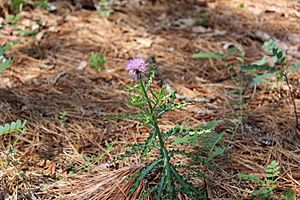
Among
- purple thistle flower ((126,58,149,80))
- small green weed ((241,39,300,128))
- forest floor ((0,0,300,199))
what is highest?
purple thistle flower ((126,58,149,80))

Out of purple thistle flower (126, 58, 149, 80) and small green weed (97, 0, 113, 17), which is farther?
small green weed (97, 0, 113, 17)

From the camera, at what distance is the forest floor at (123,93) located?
185cm

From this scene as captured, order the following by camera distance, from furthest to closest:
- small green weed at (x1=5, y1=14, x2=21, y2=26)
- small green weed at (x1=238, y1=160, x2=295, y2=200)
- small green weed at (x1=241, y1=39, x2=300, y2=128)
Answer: small green weed at (x1=5, y1=14, x2=21, y2=26) < small green weed at (x1=241, y1=39, x2=300, y2=128) < small green weed at (x1=238, y1=160, x2=295, y2=200)

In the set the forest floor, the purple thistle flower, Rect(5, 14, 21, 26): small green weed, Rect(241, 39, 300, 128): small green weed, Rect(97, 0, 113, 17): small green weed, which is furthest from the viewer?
Rect(97, 0, 113, 17): small green weed

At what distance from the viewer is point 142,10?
3736 mm

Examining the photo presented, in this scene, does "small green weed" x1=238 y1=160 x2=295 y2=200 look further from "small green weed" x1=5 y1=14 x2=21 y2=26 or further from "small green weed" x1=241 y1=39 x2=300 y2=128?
"small green weed" x1=5 y1=14 x2=21 y2=26

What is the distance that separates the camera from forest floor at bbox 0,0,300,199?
185 centimetres

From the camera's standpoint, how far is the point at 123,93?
2.60 metres

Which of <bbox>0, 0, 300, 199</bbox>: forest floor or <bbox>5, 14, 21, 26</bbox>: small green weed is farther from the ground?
<bbox>5, 14, 21, 26</bbox>: small green weed

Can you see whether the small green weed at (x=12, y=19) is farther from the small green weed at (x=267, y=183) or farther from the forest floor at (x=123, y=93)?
the small green weed at (x=267, y=183)

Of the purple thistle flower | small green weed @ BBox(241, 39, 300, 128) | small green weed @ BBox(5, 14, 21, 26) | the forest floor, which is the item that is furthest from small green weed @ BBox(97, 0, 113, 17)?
the purple thistle flower

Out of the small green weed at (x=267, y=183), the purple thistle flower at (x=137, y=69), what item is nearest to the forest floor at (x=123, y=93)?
the small green weed at (x=267, y=183)

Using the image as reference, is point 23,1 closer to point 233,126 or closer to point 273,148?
point 233,126

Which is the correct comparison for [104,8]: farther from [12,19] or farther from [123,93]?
[123,93]
